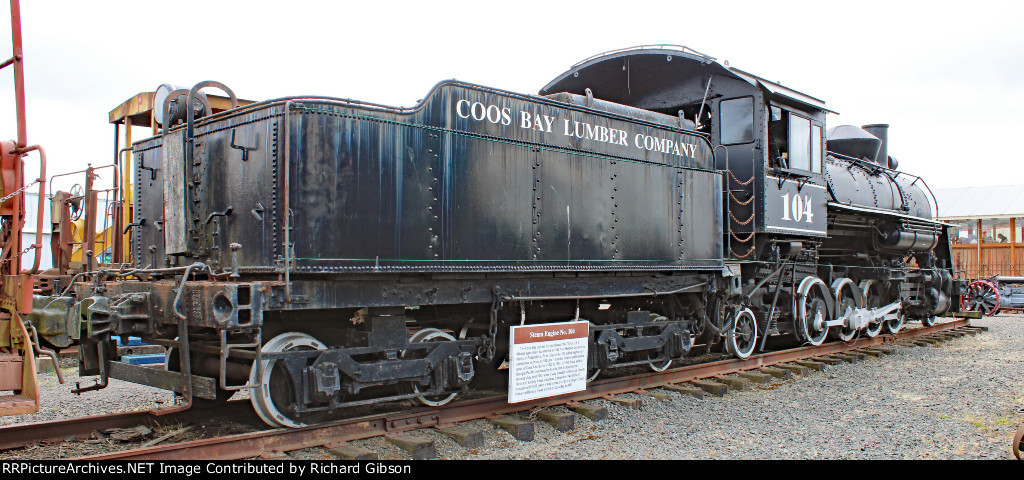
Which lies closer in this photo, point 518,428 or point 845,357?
point 518,428

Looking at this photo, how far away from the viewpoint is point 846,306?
12.3m

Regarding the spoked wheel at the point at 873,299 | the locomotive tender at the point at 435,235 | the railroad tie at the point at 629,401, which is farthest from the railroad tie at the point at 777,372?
the spoked wheel at the point at 873,299

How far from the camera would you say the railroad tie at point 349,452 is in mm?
5211

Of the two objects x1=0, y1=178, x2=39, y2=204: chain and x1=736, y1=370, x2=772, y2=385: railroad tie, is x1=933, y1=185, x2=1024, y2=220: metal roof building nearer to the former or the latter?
x1=736, y1=370, x2=772, y2=385: railroad tie

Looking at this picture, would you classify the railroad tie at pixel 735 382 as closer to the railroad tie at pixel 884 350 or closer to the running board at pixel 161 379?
the railroad tie at pixel 884 350

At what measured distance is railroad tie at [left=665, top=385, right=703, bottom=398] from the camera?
8.28m

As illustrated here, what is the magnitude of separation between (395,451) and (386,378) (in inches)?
22.7

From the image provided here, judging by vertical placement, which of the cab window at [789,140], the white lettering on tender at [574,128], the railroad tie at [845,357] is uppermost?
the cab window at [789,140]

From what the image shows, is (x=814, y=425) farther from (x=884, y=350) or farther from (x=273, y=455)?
(x=884, y=350)

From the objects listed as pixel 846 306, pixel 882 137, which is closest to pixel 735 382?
pixel 846 306

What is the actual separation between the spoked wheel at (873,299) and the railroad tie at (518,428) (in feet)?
29.0

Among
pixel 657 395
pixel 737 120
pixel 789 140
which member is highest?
pixel 737 120

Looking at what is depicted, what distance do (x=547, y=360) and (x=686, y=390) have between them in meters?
2.22
